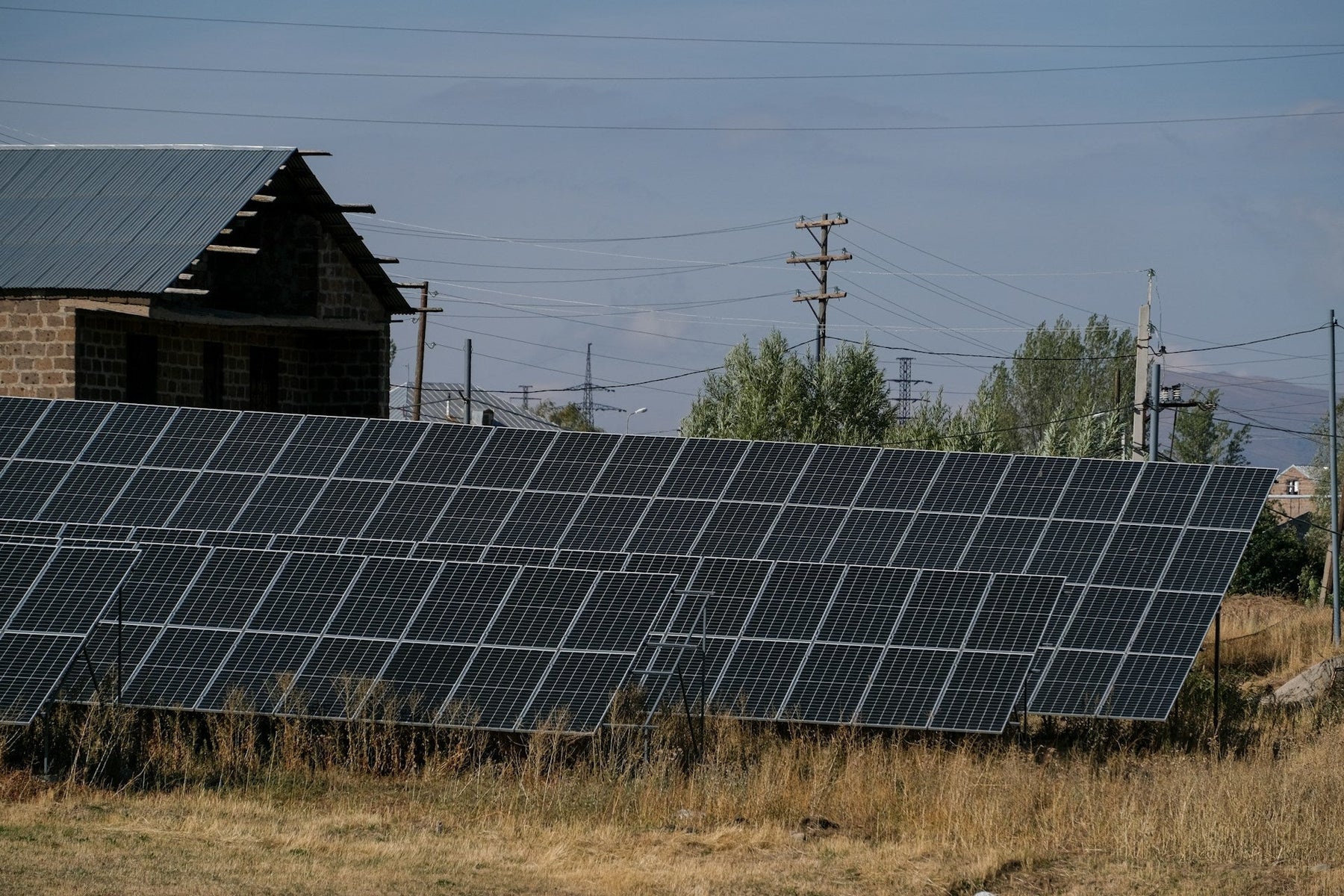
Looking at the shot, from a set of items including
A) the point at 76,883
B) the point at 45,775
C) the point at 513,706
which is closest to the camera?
the point at 76,883

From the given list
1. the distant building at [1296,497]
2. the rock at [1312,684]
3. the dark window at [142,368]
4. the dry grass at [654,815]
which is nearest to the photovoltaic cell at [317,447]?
the dry grass at [654,815]

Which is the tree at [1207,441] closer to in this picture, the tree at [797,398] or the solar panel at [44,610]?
the tree at [797,398]

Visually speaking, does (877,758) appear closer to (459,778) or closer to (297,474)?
(459,778)

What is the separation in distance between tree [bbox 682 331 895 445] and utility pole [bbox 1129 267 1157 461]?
13.9 m

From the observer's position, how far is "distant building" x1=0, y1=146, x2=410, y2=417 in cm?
2623

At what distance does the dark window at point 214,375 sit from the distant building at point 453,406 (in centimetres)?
3449

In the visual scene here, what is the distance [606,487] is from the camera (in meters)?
20.3

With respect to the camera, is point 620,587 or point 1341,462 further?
point 1341,462

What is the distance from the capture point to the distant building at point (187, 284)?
26.2m

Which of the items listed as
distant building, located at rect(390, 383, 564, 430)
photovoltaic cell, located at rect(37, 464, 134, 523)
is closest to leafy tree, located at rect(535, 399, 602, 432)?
distant building, located at rect(390, 383, 564, 430)

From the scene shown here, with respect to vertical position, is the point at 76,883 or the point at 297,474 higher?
the point at 297,474

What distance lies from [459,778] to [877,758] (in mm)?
3941

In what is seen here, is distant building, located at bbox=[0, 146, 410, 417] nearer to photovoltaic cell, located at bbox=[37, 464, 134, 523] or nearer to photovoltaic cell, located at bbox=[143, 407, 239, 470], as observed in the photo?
photovoltaic cell, located at bbox=[143, 407, 239, 470]

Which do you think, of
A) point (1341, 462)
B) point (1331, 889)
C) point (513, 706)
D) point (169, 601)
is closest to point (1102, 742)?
point (1331, 889)
